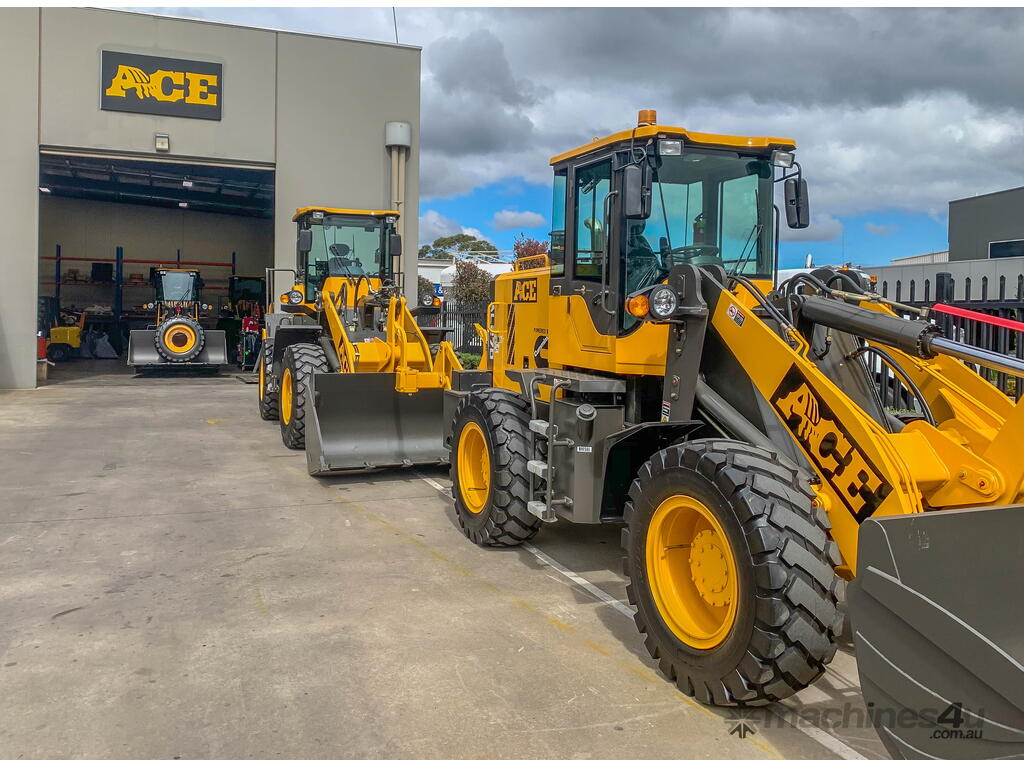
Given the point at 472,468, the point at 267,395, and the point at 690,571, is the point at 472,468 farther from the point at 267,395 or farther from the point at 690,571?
the point at 267,395

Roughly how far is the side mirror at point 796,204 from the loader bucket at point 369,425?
469 centimetres

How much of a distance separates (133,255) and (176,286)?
28.0ft

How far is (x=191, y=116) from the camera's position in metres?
17.9

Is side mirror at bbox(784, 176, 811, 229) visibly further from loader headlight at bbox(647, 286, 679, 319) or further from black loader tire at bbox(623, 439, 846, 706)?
black loader tire at bbox(623, 439, 846, 706)

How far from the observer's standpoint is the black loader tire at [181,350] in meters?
21.0

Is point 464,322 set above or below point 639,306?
above

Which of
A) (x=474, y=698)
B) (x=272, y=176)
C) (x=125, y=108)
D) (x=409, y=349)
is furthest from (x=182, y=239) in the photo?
(x=474, y=698)

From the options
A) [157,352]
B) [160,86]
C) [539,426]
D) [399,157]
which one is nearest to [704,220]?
[539,426]

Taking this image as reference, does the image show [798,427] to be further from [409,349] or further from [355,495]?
[409,349]

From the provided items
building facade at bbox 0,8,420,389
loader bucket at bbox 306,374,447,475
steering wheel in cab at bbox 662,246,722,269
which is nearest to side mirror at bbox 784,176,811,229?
steering wheel in cab at bbox 662,246,722,269

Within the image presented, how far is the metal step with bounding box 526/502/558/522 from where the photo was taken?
5.43 meters

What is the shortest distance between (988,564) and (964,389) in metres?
1.74

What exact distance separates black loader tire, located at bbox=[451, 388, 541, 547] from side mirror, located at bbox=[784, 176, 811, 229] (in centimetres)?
224

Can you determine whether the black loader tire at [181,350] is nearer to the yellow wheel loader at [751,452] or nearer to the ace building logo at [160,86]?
the ace building logo at [160,86]
